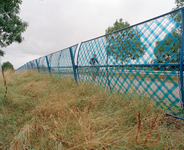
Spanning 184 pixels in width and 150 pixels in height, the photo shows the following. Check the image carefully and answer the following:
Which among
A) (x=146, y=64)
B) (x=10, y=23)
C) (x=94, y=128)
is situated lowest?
(x=94, y=128)

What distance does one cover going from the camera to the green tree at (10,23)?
1105 cm

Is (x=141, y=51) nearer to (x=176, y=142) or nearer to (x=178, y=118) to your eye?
(x=178, y=118)

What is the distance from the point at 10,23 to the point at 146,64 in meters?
14.5

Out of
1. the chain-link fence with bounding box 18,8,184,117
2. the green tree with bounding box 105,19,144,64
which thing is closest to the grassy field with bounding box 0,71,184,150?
the chain-link fence with bounding box 18,8,184,117

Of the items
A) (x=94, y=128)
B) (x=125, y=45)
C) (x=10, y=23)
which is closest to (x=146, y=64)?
(x=125, y=45)

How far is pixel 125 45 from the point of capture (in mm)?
2895

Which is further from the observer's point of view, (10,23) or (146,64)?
(10,23)

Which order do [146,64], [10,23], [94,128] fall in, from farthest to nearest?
[10,23], [146,64], [94,128]

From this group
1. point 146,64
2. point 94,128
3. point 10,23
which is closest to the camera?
point 94,128

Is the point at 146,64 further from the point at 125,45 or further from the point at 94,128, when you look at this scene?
the point at 94,128

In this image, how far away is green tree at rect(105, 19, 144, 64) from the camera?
2568mm

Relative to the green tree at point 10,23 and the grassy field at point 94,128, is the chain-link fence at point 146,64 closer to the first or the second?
the grassy field at point 94,128

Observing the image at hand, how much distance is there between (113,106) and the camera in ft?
8.41

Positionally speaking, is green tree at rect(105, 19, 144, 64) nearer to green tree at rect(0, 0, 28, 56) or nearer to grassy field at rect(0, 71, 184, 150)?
grassy field at rect(0, 71, 184, 150)
